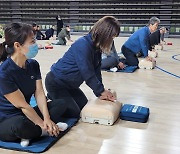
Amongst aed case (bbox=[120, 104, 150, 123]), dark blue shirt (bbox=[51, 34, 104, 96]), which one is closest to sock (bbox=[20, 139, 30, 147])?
dark blue shirt (bbox=[51, 34, 104, 96])

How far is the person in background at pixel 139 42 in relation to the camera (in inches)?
210

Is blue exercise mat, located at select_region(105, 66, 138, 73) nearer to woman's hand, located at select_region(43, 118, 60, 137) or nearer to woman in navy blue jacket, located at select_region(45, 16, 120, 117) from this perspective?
woman in navy blue jacket, located at select_region(45, 16, 120, 117)

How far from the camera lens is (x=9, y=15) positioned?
57.7ft

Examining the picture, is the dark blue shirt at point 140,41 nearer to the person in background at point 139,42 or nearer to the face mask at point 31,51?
the person in background at point 139,42

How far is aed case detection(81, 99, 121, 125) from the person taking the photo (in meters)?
2.72

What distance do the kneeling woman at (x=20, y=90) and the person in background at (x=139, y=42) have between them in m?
3.37

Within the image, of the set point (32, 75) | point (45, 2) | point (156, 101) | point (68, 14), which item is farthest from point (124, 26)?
point (32, 75)

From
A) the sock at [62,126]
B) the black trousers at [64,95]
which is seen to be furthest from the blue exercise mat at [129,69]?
Result: the sock at [62,126]

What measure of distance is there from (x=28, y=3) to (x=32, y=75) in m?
16.0

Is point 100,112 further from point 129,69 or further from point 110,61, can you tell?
point 129,69

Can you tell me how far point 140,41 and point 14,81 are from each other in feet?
11.8

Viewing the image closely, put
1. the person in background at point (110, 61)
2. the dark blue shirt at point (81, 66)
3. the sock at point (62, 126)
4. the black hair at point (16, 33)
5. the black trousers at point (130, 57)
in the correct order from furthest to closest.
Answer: the black trousers at point (130, 57) → the person in background at point (110, 61) → the dark blue shirt at point (81, 66) → the sock at point (62, 126) → the black hair at point (16, 33)

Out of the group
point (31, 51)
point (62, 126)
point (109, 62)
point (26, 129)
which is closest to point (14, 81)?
point (31, 51)

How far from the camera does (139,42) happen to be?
554 cm
